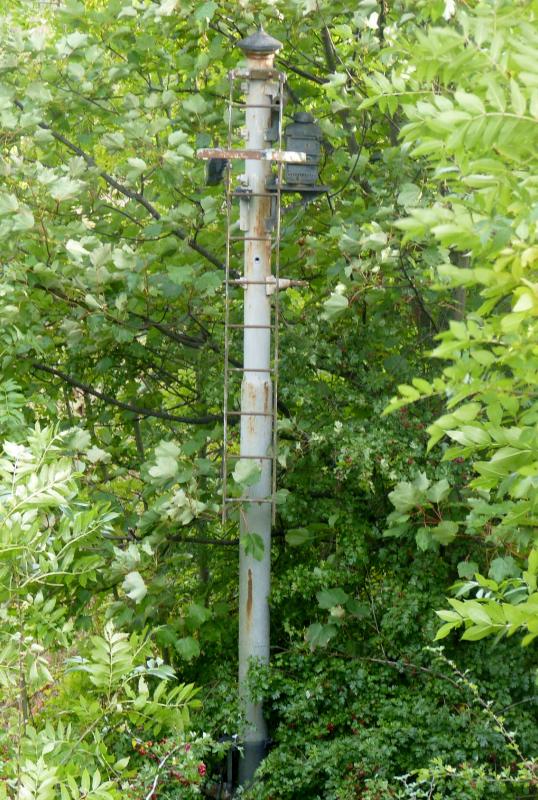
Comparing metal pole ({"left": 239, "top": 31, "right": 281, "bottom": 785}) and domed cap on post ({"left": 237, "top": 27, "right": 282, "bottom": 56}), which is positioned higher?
domed cap on post ({"left": 237, "top": 27, "right": 282, "bottom": 56})

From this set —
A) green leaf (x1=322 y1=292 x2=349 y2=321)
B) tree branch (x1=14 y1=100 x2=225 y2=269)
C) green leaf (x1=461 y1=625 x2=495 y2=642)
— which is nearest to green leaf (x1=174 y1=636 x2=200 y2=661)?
green leaf (x1=322 y1=292 x2=349 y2=321)

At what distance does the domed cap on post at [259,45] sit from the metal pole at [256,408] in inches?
1.5

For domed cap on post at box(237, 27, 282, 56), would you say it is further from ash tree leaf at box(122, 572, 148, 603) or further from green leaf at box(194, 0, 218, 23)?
ash tree leaf at box(122, 572, 148, 603)

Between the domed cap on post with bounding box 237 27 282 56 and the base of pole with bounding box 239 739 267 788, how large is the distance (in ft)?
11.6

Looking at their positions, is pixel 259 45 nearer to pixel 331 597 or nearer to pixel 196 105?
pixel 196 105

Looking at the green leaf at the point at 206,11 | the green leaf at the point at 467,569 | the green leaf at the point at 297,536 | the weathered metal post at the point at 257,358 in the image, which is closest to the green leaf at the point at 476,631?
the green leaf at the point at 467,569

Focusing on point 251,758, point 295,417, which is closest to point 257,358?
point 295,417

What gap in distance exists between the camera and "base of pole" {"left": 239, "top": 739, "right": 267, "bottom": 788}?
21.3 ft

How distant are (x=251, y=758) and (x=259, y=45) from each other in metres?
3.64

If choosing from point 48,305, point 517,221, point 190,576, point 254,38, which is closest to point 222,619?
point 190,576

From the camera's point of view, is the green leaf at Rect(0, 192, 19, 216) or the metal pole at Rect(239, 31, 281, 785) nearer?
the green leaf at Rect(0, 192, 19, 216)

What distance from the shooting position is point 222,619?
714 centimetres

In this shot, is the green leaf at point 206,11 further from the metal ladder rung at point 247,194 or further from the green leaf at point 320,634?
the green leaf at point 320,634

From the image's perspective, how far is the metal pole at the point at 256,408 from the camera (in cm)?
638
